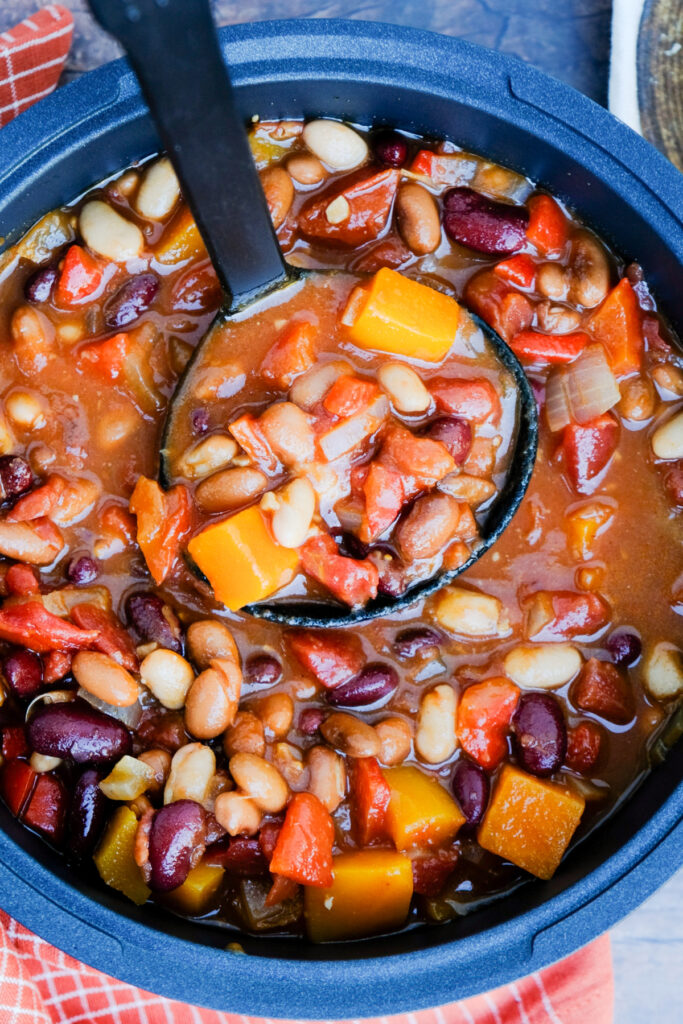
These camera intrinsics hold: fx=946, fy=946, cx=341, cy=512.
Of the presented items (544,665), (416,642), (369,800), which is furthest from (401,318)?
(369,800)

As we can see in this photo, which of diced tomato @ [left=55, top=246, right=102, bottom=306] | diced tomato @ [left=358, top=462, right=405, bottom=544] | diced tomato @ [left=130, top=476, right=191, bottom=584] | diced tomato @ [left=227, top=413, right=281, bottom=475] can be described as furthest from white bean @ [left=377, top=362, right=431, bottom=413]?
diced tomato @ [left=55, top=246, right=102, bottom=306]

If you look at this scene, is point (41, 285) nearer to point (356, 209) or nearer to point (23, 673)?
point (356, 209)

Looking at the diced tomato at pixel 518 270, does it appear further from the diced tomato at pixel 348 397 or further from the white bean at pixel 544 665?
the white bean at pixel 544 665

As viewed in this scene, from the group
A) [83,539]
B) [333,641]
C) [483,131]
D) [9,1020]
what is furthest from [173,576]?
[483,131]

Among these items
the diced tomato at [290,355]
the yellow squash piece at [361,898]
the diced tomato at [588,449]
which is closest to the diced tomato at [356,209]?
the diced tomato at [290,355]

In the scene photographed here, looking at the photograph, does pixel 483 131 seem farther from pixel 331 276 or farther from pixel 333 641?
pixel 333 641

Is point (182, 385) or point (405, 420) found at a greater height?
point (182, 385)

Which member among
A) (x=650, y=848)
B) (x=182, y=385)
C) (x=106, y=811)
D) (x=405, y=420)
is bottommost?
(x=650, y=848)
